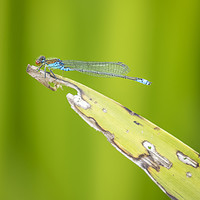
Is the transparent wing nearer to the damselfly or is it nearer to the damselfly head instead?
the damselfly

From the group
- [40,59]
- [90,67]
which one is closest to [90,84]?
[90,67]

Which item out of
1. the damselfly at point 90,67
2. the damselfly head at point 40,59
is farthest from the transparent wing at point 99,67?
the damselfly head at point 40,59

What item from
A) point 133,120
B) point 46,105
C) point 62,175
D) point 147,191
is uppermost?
point 46,105

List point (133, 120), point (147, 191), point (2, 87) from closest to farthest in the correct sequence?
point (133, 120)
point (2, 87)
point (147, 191)

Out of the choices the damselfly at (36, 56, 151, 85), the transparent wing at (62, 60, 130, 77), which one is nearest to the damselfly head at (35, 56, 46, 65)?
the damselfly at (36, 56, 151, 85)

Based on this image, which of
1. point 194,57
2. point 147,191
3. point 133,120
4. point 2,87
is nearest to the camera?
point 133,120

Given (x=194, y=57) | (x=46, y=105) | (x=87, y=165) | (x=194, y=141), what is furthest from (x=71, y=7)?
(x=194, y=141)

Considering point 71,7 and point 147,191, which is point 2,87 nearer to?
point 71,7
